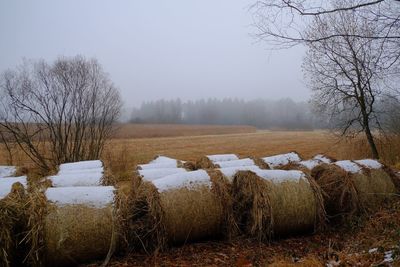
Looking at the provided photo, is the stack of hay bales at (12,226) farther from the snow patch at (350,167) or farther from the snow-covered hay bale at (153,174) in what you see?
the snow patch at (350,167)

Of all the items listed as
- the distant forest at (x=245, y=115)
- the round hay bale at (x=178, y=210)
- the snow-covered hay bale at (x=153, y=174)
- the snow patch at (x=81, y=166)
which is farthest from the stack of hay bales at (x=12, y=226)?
the distant forest at (x=245, y=115)

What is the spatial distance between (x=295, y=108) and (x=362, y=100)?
378ft

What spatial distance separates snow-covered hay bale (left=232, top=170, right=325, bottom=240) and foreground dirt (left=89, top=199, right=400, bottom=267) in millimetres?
255

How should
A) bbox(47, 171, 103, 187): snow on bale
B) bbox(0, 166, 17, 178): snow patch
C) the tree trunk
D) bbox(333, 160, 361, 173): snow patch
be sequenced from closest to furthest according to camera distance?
bbox(47, 171, 103, 187): snow on bale
bbox(333, 160, 361, 173): snow patch
bbox(0, 166, 17, 178): snow patch
the tree trunk

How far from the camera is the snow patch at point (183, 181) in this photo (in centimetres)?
645

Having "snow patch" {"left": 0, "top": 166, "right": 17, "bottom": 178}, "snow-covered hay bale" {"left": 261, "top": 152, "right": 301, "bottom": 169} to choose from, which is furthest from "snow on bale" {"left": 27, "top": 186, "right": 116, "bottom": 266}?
"snow patch" {"left": 0, "top": 166, "right": 17, "bottom": 178}

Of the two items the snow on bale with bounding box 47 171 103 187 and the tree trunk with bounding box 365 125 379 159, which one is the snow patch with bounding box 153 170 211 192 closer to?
the snow on bale with bounding box 47 171 103 187

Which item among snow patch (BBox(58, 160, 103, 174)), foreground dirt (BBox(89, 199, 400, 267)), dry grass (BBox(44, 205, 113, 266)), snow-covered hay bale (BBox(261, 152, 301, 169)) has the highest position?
snow patch (BBox(58, 160, 103, 174))

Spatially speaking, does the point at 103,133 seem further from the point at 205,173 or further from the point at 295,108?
the point at 295,108

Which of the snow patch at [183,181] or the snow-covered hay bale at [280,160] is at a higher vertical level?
the snow patch at [183,181]

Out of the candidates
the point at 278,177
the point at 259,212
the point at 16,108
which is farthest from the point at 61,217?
the point at 16,108

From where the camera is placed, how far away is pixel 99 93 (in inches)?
651

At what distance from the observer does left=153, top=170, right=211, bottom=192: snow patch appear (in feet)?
21.2

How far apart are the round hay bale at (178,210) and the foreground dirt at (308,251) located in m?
0.25
